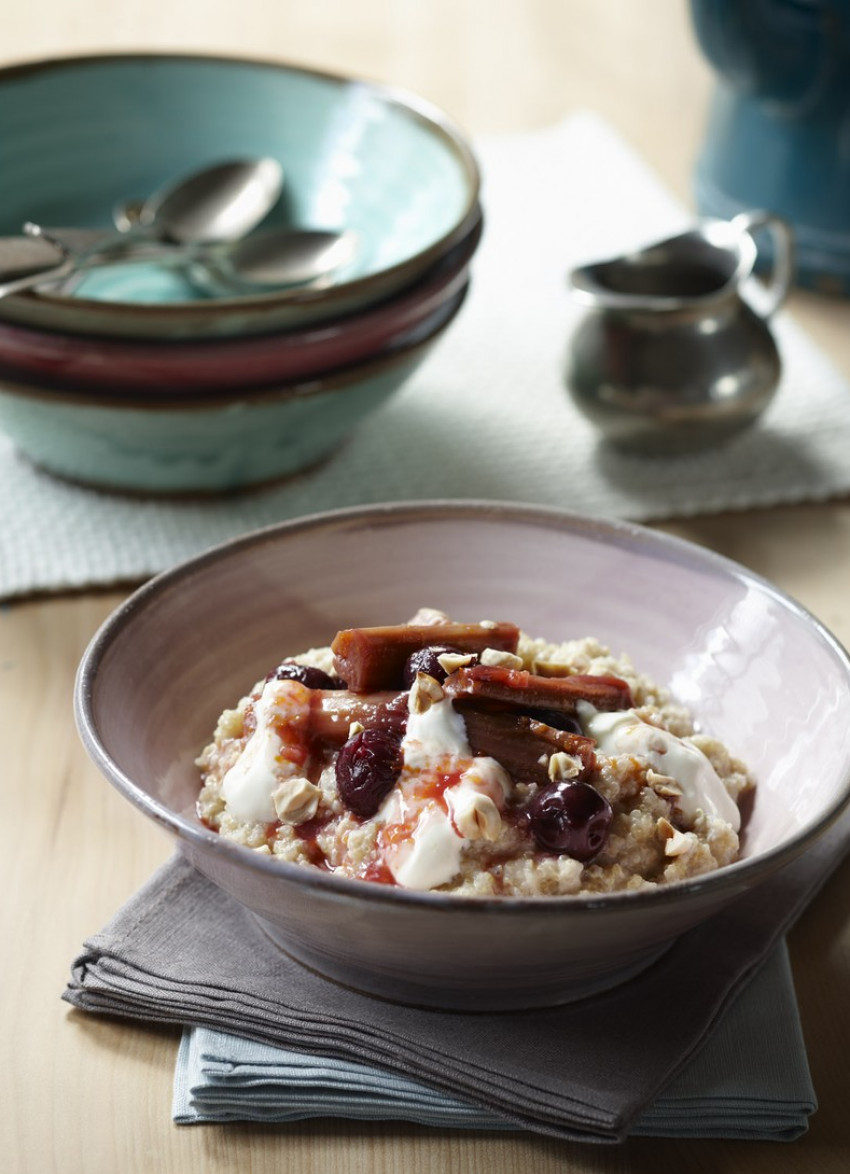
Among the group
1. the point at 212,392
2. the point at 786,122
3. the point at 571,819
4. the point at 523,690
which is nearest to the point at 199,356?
the point at 212,392

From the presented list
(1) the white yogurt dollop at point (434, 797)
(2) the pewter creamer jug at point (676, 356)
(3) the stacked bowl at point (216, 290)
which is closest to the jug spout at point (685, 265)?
(2) the pewter creamer jug at point (676, 356)

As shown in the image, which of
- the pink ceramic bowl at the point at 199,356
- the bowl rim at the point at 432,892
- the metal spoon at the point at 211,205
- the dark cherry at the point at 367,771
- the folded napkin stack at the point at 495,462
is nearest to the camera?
the bowl rim at the point at 432,892

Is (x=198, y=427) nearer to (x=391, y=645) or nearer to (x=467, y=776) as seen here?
(x=391, y=645)

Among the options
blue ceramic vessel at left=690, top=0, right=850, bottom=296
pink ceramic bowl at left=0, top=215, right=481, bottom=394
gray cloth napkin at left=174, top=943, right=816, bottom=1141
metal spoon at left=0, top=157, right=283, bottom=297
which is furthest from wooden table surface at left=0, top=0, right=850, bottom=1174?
metal spoon at left=0, top=157, right=283, bottom=297

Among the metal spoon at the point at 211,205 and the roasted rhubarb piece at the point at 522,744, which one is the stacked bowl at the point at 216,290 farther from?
the roasted rhubarb piece at the point at 522,744

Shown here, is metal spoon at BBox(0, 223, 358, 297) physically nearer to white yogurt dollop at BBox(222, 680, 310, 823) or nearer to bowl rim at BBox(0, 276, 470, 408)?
bowl rim at BBox(0, 276, 470, 408)

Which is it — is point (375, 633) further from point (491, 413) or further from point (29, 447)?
point (491, 413)

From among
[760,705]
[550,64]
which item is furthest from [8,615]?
[550,64]
